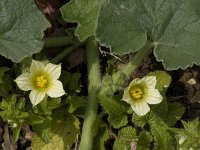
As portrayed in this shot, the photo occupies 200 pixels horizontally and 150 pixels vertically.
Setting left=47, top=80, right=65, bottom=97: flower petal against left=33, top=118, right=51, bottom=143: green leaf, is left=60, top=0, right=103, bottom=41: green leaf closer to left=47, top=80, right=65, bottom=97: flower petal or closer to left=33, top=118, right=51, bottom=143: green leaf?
left=47, top=80, right=65, bottom=97: flower petal

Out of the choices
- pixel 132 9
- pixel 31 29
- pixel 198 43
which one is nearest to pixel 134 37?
pixel 132 9

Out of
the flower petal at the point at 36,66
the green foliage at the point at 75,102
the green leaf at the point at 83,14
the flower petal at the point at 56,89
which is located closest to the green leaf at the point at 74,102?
the green foliage at the point at 75,102

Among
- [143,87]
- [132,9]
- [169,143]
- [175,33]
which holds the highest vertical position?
[132,9]

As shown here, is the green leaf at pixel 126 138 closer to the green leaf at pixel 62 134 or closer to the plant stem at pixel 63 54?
the green leaf at pixel 62 134

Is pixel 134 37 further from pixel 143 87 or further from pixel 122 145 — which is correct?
pixel 122 145

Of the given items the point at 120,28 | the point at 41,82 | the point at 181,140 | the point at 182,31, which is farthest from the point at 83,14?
the point at 181,140

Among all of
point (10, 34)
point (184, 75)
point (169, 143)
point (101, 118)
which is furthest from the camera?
point (184, 75)

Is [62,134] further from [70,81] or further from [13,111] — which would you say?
[13,111]
